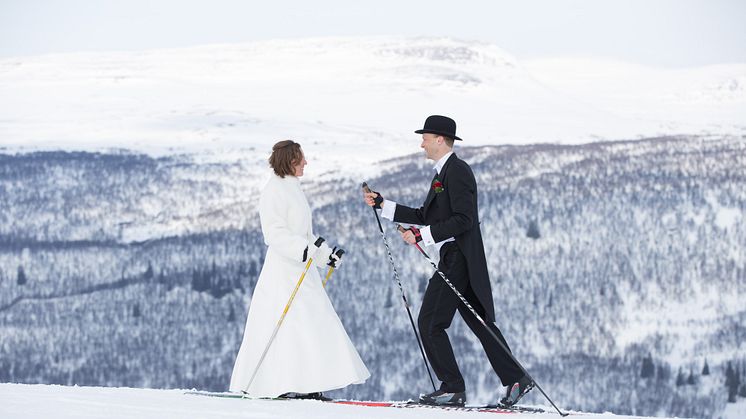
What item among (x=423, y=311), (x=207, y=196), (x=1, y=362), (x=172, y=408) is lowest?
(x=1, y=362)

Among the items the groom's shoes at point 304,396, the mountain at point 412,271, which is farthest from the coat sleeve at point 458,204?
the mountain at point 412,271

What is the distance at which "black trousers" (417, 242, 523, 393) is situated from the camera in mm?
7758

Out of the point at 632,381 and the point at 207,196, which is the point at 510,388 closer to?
the point at 632,381

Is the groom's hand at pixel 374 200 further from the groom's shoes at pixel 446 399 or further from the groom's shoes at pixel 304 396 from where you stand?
the groom's shoes at pixel 304 396

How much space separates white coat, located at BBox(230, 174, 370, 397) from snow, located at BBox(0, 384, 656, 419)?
218 mm

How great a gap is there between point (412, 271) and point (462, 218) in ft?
407

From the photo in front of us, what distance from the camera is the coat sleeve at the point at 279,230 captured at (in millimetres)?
8227

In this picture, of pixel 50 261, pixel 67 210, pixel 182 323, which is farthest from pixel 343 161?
pixel 182 323

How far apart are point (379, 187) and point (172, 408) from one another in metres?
158

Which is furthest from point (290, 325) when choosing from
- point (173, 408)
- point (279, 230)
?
point (173, 408)

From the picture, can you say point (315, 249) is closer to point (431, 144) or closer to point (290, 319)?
point (290, 319)

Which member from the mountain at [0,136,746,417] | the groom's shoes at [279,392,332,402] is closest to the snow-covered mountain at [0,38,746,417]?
the mountain at [0,136,746,417]

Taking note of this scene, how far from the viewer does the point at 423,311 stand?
7.82 metres

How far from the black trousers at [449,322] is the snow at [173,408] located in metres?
0.36
